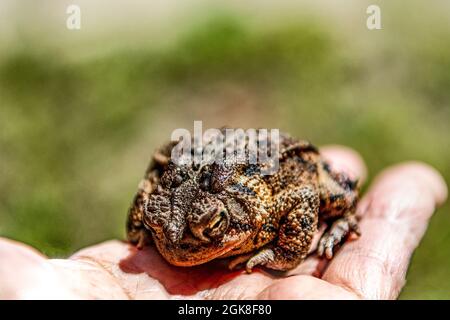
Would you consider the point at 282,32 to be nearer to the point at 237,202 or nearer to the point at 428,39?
the point at 428,39

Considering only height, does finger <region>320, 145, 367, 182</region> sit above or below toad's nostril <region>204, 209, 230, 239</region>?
below

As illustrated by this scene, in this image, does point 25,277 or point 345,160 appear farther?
point 345,160

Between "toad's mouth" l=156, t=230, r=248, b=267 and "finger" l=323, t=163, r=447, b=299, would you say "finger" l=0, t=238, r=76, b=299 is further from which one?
"finger" l=323, t=163, r=447, b=299

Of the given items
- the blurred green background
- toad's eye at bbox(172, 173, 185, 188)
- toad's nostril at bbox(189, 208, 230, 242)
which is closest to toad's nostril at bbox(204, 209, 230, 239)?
toad's nostril at bbox(189, 208, 230, 242)

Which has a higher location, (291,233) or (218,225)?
(218,225)

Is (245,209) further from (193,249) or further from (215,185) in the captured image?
(193,249)

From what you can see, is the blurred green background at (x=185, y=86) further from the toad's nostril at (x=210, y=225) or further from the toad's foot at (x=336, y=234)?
the toad's nostril at (x=210, y=225)

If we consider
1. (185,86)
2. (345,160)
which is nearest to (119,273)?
(345,160)
